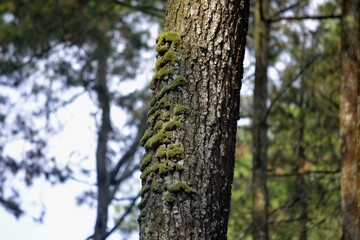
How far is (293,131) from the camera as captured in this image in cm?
1678

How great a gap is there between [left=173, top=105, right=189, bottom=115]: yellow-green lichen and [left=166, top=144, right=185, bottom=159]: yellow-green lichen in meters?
0.17

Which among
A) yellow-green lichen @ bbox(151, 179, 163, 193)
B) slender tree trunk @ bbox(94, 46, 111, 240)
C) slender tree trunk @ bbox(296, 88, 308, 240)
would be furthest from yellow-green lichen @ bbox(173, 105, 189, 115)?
slender tree trunk @ bbox(94, 46, 111, 240)

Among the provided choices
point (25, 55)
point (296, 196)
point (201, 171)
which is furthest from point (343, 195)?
point (25, 55)

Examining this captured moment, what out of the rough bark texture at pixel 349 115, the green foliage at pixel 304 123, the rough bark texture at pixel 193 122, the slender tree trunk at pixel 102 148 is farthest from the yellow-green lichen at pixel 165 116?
the green foliage at pixel 304 123

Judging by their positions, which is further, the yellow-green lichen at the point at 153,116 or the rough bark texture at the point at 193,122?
the yellow-green lichen at the point at 153,116

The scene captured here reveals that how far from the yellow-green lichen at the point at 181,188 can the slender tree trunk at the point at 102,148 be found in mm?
9542

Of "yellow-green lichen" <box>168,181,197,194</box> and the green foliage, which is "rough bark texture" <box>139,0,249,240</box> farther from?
the green foliage

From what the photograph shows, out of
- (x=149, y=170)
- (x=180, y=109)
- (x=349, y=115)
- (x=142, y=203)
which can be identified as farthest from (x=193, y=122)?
(x=349, y=115)

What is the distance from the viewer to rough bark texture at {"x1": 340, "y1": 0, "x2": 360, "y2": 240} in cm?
878

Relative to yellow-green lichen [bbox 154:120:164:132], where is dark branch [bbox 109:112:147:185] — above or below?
above

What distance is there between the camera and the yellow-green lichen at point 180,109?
4113 millimetres

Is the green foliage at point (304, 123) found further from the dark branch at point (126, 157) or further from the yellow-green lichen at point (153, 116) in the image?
the yellow-green lichen at point (153, 116)

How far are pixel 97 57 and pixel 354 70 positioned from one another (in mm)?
8341

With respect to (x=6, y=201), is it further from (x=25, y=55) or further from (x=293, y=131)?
(x=293, y=131)
